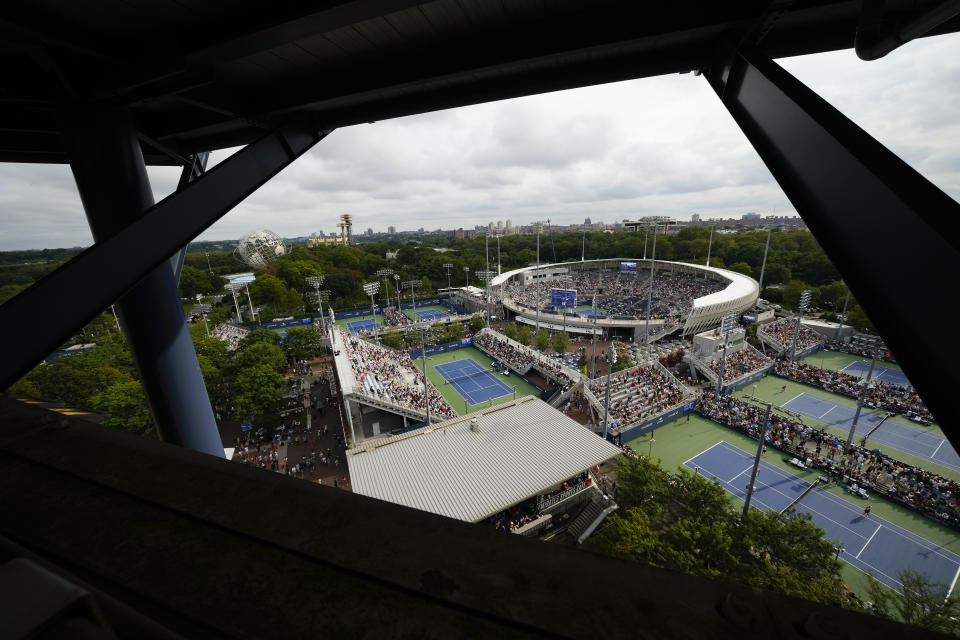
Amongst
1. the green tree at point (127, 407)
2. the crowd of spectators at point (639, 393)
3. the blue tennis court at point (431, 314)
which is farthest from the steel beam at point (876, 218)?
the blue tennis court at point (431, 314)

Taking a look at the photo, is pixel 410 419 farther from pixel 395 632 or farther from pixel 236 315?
pixel 236 315

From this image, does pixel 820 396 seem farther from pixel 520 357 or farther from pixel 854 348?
pixel 520 357

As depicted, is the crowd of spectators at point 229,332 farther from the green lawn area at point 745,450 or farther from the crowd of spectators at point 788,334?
the crowd of spectators at point 788,334

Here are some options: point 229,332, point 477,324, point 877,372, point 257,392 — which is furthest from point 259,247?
point 877,372

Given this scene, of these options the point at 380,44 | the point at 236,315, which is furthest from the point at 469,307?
the point at 380,44

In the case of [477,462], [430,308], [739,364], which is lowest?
[430,308]

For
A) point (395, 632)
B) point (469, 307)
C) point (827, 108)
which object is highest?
point (827, 108)
